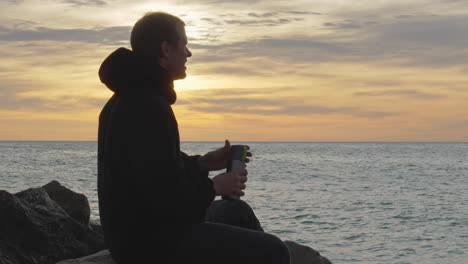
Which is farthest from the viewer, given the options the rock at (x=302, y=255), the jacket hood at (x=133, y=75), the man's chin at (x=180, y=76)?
the rock at (x=302, y=255)

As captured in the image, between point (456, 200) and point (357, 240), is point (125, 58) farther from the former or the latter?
point (456, 200)

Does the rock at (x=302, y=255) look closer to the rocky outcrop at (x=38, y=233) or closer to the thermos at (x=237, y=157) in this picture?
the thermos at (x=237, y=157)

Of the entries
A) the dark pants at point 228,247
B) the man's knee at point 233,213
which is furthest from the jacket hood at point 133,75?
the man's knee at point 233,213

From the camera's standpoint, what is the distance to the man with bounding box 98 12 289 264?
3.06m

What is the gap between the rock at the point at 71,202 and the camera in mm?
9328

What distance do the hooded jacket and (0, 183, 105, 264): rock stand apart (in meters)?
5.24

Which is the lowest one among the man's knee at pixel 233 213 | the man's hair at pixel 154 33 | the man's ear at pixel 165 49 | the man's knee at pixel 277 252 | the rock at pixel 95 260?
the rock at pixel 95 260

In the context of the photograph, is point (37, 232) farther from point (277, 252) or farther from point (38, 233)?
point (277, 252)

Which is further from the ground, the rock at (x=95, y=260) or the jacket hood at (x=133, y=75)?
the jacket hood at (x=133, y=75)

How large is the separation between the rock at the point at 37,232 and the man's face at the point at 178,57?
5545mm

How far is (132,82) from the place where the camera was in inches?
127

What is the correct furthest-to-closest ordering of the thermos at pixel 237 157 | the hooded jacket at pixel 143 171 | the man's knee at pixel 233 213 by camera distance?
the man's knee at pixel 233 213 → the thermos at pixel 237 157 → the hooded jacket at pixel 143 171

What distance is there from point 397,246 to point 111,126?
16.3 metres

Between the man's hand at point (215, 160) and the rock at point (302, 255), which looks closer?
→ the man's hand at point (215, 160)
